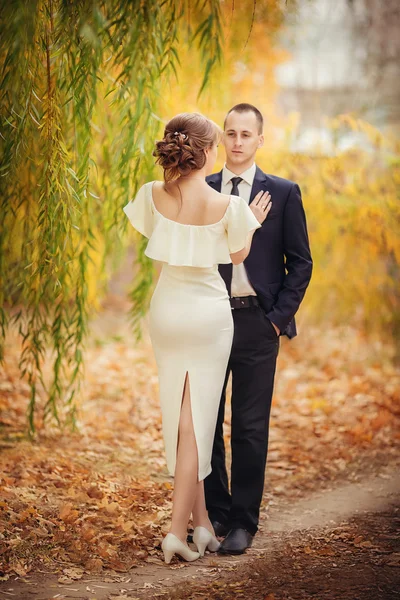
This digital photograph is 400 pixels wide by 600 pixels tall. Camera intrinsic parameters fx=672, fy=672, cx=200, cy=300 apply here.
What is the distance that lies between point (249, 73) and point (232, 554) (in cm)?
666

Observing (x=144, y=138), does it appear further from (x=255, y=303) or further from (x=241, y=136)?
(x=255, y=303)

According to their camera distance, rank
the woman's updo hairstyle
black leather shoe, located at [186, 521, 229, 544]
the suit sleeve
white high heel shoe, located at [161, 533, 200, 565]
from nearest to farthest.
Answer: the woman's updo hairstyle → white high heel shoe, located at [161, 533, 200, 565] → the suit sleeve → black leather shoe, located at [186, 521, 229, 544]

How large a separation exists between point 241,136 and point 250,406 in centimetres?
130

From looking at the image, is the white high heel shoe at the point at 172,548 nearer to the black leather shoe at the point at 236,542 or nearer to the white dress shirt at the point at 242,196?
the black leather shoe at the point at 236,542

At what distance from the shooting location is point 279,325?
3.18 m

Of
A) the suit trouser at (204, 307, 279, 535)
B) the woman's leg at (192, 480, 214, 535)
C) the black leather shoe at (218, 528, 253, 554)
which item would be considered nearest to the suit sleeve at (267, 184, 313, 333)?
the suit trouser at (204, 307, 279, 535)

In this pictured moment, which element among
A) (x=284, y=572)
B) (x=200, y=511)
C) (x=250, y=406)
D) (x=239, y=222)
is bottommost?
(x=284, y=572)

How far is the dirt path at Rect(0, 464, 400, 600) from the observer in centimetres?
268

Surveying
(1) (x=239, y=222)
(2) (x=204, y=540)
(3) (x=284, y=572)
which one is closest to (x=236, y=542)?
(2) (x=204, y=540)

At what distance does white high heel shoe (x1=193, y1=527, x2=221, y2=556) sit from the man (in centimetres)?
10

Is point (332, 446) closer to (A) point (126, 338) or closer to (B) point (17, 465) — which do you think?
(B) point (17, 465)

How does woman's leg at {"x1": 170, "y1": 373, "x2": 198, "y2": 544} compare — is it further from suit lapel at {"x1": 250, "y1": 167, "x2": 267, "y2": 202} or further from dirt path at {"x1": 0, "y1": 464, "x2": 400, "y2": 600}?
suit lapel at {"x1": 250, "y1": 167, "x2": 267, "y2": 202}

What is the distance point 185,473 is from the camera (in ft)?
9.77

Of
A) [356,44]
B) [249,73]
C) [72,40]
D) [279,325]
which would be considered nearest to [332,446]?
[279,325]
